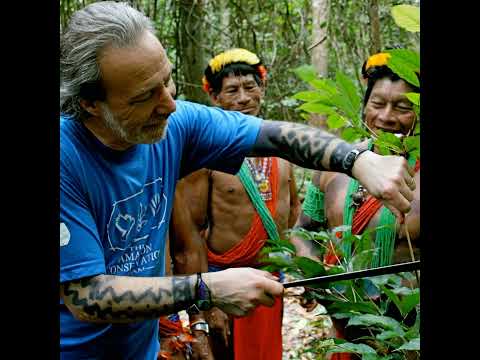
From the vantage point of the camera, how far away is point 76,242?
1.54m

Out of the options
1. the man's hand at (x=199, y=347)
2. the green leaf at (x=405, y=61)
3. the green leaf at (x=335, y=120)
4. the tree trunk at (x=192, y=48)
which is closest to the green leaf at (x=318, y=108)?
the green leaf at (x=335, y=120)

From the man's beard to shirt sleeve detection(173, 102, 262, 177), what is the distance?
250 mm

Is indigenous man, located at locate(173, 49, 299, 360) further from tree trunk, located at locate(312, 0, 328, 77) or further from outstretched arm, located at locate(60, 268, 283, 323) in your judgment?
tree trunk, located at locate(312, 0, 328, 77)

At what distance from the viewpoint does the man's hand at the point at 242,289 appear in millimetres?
1575

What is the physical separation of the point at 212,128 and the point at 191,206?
4.27 feet

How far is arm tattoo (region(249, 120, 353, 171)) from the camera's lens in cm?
175

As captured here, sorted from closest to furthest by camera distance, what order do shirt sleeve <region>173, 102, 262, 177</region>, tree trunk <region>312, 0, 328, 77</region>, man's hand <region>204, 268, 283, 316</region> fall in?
man's hand <region>204, 268, 283, 316</region> < shirt sleeve <region>173, 102, 262, 177</region> < tree trunk <region>312, 0, 328, 77</region>

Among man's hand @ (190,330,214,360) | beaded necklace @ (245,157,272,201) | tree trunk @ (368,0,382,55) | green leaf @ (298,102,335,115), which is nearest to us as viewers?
green leaf @ (298,102,335,115)

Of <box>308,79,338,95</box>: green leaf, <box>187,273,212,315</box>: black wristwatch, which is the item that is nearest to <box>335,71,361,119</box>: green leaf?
<box>308,79,338,95</box>: green leaf

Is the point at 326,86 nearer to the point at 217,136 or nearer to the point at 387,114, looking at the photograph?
the point at 217,136

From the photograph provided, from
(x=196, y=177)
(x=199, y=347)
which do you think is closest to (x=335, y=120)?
(x=199, y=347)

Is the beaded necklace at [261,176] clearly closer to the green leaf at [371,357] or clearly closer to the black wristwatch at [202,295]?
the black wristwatch at [202,295]

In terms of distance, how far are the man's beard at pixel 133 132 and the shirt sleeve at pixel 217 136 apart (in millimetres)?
250
